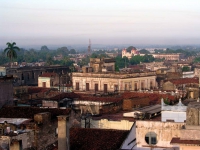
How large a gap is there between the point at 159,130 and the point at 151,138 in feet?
1.72

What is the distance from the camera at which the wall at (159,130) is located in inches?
790

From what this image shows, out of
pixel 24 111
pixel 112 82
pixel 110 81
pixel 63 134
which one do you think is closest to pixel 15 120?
pixel 24 111

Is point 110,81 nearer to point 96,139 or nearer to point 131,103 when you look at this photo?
point 131,103

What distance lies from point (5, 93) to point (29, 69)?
166 feet

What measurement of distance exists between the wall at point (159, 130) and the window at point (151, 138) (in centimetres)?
13

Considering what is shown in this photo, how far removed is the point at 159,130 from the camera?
20266 millimetres

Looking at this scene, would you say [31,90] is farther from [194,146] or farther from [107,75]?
[194,146]

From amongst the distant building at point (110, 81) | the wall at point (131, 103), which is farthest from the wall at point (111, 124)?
the distant building at point (110, 81)

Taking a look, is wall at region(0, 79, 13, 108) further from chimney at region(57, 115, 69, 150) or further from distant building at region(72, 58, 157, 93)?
distant building at region(72, 58, 157, 93)

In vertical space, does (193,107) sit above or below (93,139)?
above

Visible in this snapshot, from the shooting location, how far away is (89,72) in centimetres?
5900

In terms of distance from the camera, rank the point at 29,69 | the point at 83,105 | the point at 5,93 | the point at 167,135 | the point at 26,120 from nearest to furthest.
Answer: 1. the point at 167,135
2. the point at 26,120
3. the point at 5,93
4. the point at 83,105
5. the point at 29,69

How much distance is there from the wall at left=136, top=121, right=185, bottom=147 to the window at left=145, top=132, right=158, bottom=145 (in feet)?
0.42

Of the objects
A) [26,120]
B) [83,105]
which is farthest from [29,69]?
[26,120]
